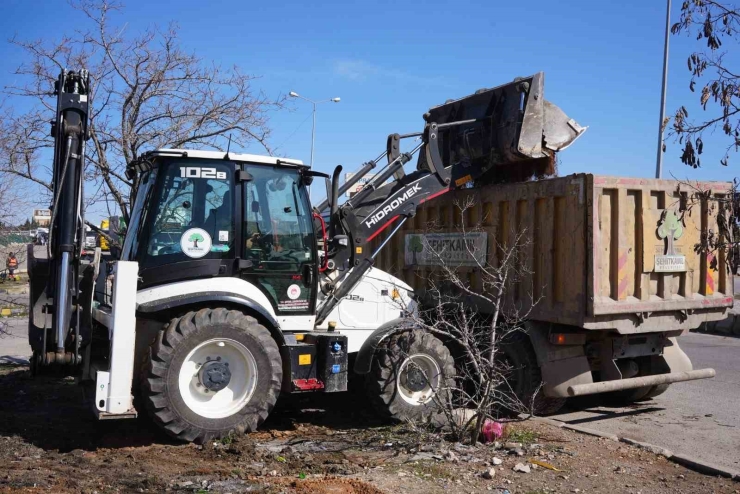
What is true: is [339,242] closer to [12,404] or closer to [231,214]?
[231,214]

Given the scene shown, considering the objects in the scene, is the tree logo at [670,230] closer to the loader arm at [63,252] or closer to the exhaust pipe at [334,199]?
the exhaust pipe at [334,199]

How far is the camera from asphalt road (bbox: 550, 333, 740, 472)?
7066 millimetres

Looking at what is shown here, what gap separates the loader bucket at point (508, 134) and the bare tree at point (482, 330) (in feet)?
1.98

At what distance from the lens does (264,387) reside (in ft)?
21.4

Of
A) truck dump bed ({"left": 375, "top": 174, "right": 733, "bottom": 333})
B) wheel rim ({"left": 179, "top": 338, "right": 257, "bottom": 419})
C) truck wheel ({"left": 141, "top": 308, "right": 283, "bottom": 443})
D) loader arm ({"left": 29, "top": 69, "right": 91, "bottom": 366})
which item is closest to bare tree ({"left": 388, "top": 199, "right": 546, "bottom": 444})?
truck dump bed ({"left": 375, "top": 174, "right": 733, "bottom": 333})

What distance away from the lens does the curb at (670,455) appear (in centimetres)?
583

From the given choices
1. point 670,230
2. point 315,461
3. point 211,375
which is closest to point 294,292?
point 211,375

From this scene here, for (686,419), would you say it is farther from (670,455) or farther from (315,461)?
(315,461)

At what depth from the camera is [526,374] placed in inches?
316

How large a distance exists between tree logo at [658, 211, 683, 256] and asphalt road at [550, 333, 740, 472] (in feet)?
6.28

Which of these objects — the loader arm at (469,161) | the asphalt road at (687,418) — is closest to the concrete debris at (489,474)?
the asphalt road at (687,418)

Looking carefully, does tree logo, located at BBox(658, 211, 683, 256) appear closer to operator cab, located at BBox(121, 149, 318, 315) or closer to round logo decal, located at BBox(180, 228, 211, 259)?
operator cab, located at BBox(121, 149, 318, 315)

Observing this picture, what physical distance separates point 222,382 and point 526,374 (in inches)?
136

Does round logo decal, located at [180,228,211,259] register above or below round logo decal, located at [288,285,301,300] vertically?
above
